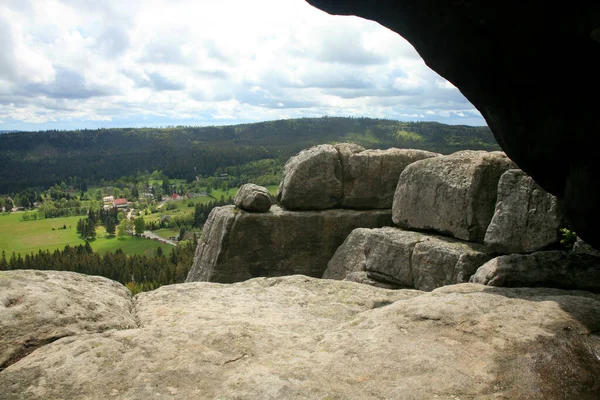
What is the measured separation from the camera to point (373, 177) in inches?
1024

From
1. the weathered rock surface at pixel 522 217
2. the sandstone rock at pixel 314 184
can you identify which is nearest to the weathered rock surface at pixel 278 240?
the sandstone rock at pixel 314 184

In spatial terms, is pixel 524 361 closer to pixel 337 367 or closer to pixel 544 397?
pixel 544 397

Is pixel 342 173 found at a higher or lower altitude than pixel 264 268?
higher

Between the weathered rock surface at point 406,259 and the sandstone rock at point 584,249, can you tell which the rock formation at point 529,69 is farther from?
the weathered rock surface at point 406,259

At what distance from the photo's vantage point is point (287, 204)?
26.3 meters

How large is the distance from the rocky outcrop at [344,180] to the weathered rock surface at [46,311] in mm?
16662

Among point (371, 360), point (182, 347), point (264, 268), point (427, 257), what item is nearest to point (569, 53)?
point (371, 360)

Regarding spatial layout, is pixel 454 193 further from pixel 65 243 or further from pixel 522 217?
pixel 65 243

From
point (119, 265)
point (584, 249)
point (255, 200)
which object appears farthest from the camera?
point (119, 265)

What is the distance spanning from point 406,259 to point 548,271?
8159 millimetres

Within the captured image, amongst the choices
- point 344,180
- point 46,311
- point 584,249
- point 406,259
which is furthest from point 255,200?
point 46,311

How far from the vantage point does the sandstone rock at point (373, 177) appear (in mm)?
25828

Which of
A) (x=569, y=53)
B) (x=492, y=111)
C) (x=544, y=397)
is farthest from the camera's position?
(x=492, y=111)

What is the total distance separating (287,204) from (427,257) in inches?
395
